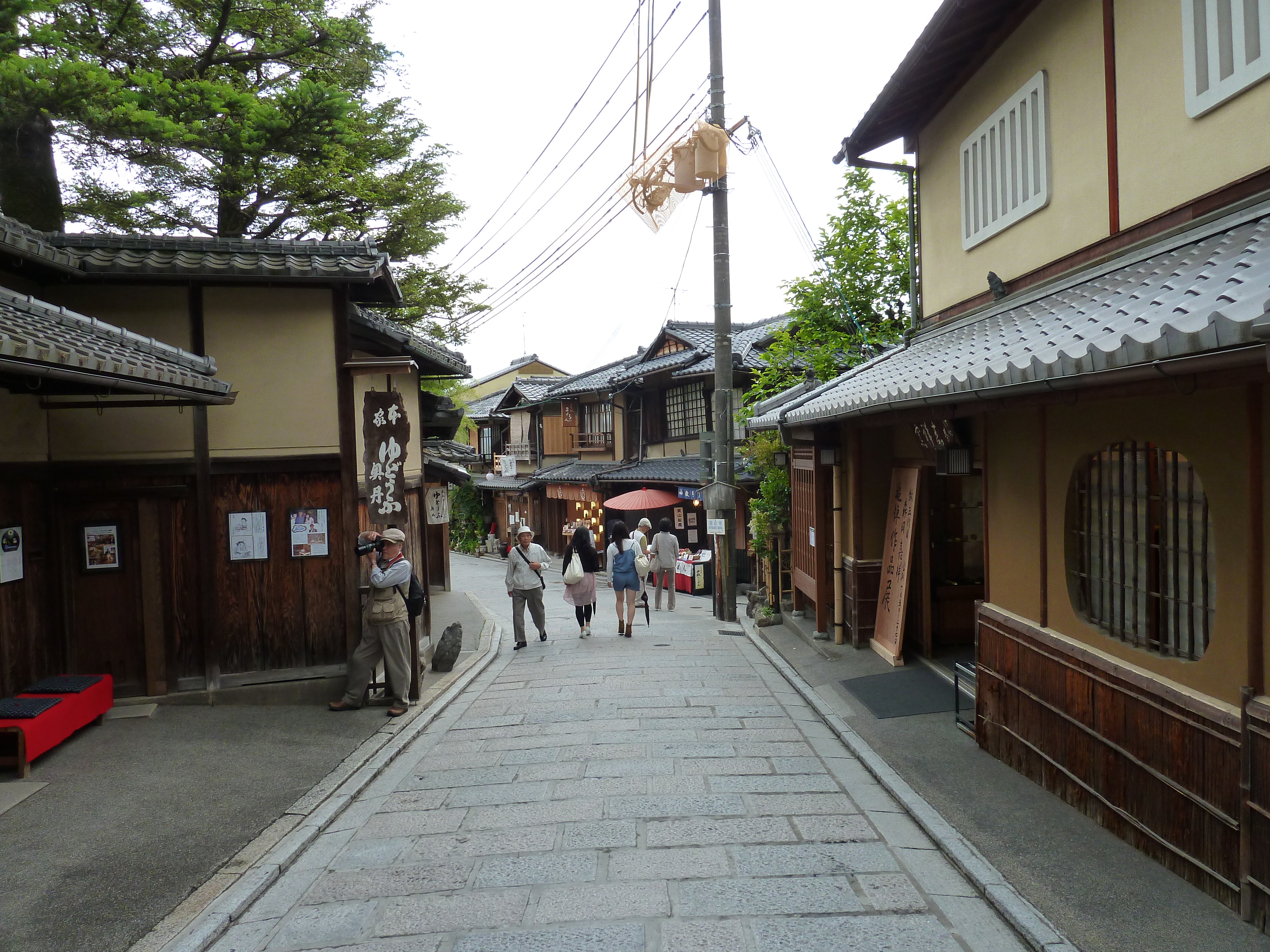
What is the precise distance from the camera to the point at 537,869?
5586mm

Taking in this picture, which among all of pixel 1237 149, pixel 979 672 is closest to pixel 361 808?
pixel 979 672

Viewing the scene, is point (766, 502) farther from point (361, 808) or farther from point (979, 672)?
point (361, 808)

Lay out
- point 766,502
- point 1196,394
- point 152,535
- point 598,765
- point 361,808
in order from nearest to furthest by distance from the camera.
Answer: point 1196,394, point 361,808, point 598,765, point 152,535, point 766,502

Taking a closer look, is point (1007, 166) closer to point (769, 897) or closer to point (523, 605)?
point (769, 897)

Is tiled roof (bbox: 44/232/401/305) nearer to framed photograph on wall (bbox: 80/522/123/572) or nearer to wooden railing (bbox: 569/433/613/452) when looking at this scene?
framed photograph on wall (bbox: 80/522/123/572)

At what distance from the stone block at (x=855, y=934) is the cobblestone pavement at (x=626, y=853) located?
1cm

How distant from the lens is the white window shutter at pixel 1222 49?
5.39 metres

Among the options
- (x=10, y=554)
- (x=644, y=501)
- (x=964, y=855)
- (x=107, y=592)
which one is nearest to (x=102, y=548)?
(x=107, y=592)

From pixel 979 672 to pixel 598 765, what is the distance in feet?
12.1

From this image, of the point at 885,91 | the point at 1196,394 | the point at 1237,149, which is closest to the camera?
the point at 1196,394

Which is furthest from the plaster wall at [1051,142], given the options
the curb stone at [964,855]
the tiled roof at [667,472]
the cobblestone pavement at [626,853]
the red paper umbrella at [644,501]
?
the red paper umbrella at [644,501]

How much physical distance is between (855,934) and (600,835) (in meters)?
2.05

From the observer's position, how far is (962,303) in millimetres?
10648

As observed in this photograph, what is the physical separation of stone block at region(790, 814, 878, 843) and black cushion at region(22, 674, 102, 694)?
7.25 metres
